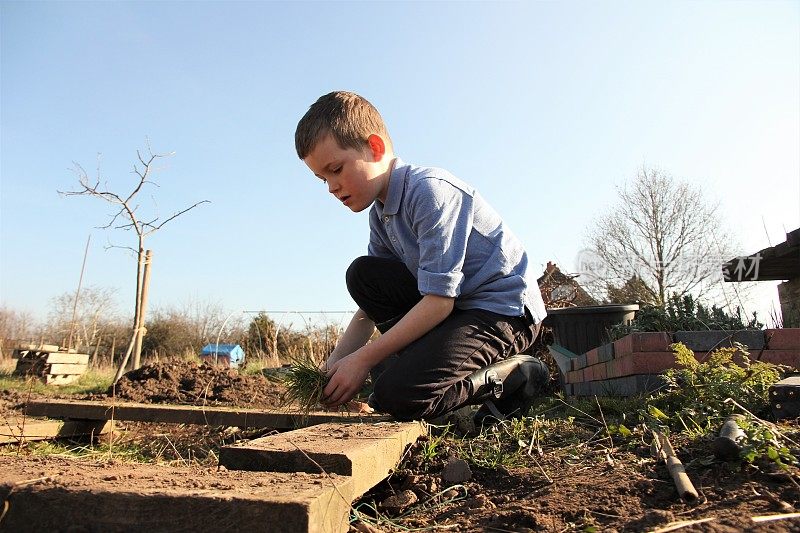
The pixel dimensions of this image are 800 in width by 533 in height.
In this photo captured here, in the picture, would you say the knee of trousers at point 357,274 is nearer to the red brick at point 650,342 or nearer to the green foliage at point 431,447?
the green foliage at point 431,447

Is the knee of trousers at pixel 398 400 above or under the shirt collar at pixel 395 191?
under

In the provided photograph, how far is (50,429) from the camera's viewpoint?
414 cm

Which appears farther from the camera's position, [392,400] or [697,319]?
[697,319]

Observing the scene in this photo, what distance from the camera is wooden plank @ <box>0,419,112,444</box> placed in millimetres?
3824

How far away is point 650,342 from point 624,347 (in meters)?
0.18

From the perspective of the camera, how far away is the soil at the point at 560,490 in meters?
1.24

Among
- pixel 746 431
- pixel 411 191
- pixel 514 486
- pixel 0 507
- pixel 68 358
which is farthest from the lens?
pixel 68 358

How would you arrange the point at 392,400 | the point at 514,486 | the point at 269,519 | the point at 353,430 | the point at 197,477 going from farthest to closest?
the point at 392,400
the point at 353,430
the point at 514,486
the point at 197,477
the point at 269,519

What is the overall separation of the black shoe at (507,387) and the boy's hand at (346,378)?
584mm

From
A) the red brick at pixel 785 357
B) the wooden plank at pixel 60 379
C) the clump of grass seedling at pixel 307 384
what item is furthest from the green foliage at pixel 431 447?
the wooden plank at pixel 60 379

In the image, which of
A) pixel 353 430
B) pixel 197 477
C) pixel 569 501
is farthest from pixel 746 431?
pixel 197 477

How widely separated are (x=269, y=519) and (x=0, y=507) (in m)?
0.62

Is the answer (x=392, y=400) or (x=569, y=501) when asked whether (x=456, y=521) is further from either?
(x=392, y=400)

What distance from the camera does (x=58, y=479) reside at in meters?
1.29
